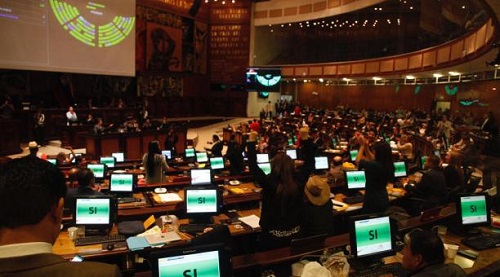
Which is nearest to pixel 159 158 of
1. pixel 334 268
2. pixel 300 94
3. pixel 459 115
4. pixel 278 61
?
pixel 334 268

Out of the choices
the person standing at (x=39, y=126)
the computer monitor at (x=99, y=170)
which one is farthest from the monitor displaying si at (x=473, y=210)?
the person standing at (x=39, y=126)

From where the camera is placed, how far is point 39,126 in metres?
13.6

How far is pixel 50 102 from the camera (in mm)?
16453

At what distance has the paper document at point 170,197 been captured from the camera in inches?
219

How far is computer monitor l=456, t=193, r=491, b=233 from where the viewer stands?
4336 millimetres

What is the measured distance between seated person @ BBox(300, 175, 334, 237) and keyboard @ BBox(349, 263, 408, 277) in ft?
2.51

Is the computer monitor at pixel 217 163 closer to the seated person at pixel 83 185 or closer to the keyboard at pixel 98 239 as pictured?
the seated person at pixel 83 185

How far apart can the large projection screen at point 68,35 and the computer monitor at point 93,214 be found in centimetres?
824

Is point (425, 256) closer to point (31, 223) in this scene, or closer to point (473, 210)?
point (473, 210)

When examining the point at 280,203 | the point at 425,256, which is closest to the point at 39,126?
the point at 280,203

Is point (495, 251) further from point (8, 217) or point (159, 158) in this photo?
point (159, 158)

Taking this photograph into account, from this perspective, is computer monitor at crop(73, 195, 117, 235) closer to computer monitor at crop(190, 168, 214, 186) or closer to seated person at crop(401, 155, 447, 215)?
computer monitor at crop(190, 168, 214, 186)

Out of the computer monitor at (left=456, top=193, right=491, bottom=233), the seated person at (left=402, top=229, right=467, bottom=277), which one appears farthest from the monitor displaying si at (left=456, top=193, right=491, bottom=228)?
the seated person at (left=402, top=229, right=467, bottom=277)

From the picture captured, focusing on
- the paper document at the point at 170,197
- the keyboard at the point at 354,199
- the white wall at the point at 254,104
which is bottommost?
the keyboard at the point at 354,199
